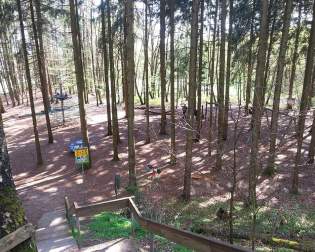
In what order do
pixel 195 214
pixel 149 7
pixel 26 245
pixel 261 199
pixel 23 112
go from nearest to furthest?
pixel 26 245
pixel 195 214
pixel 261 199
pixel 149 7
pixel 23 112

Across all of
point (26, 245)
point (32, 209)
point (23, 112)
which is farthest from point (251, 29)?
point (23, 112)

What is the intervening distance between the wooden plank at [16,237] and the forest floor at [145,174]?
5.74 meters

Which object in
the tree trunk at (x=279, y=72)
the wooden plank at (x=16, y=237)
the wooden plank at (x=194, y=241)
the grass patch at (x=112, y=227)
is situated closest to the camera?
the wooden plank at (x=194, y=241)

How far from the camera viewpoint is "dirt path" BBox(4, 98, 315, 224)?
12.1 metres

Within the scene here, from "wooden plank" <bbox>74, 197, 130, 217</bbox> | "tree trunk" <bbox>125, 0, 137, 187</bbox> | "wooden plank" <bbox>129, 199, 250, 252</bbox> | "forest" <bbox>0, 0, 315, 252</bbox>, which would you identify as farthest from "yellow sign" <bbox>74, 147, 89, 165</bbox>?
"wooden plank" <bbox>129, 199, 250, 252</bbox>

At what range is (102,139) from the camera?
19.3 m

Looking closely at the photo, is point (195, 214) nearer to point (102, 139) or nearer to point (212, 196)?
point (212, 196)

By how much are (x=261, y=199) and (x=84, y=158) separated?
22.6 ft

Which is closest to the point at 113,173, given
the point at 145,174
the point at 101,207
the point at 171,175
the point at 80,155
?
the point at 145,174

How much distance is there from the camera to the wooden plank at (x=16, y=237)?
3480 millimetres

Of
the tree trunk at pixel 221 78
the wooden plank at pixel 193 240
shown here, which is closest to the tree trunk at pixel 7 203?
the wooden plank at pixel 193 240

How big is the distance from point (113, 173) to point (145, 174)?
158 centimetres

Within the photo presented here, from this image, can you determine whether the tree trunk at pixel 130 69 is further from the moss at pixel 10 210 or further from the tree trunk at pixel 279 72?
the moss at pixel 10 210

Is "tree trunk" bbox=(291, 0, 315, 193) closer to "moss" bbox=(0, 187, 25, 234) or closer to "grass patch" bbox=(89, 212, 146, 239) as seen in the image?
"grass patch" bbox=(89, 212, 146, 239)
